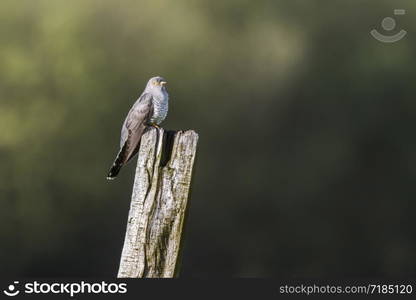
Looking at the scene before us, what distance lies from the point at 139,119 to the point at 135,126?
0.38 ft

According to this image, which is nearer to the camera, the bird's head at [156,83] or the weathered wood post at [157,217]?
the weathered wood post at [157,217]

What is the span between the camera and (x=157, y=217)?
2.57m

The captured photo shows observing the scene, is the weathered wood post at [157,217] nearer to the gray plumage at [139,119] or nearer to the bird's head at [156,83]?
the gray plumage at [139,119]

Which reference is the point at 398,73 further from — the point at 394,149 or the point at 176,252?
the point at 176,252

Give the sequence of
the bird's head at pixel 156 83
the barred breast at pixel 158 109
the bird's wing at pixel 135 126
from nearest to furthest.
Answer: the bird's wing at pixel 135 126 → the barred breast at pixel 158 109 → the bird's head at pixel 156 83

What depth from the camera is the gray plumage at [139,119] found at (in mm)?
3965

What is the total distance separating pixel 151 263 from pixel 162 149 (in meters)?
0.39

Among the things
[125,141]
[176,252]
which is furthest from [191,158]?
[125,141]

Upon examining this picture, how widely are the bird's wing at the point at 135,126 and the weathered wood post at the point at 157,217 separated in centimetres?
129

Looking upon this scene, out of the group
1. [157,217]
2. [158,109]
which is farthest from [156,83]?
[157,217]

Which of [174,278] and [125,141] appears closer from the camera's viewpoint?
[174,278]

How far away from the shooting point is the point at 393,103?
1381 cm

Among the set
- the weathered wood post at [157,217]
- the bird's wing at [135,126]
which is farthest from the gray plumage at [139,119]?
the weathered wood post at [157,217]

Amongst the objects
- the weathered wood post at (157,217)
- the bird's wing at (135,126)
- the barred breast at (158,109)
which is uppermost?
the barred breast at (158,109)
